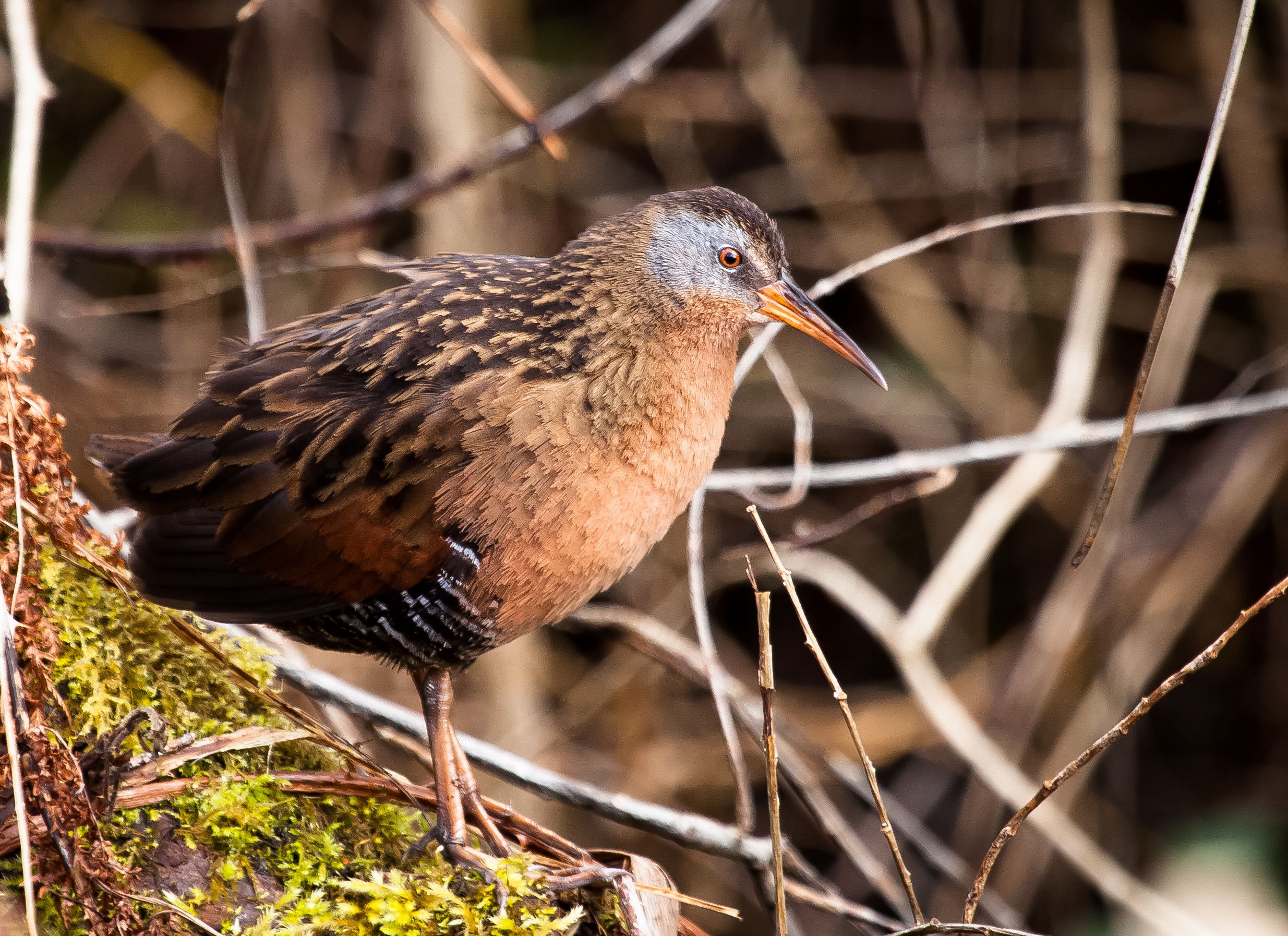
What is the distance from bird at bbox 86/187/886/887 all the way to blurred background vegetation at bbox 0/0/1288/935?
2.30 meters

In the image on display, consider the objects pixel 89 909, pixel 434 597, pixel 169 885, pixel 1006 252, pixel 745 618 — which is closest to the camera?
pixel 89 909

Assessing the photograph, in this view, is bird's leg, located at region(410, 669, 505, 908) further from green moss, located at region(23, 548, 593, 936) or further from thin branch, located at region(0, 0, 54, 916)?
thin branch, located at region(0, 0, 54, 916)

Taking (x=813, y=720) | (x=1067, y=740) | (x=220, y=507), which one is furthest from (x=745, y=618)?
(x=220, y=507)

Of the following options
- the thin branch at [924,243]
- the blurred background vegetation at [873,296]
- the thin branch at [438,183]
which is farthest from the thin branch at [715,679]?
the blurred background vegetation at [873,296]

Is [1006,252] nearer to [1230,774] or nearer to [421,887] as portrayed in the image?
[1230,774]

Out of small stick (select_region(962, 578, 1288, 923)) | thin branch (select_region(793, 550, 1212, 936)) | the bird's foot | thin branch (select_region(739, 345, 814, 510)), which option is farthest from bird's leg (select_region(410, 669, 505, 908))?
thin branch (select_region(793, 550, 1212, 936))

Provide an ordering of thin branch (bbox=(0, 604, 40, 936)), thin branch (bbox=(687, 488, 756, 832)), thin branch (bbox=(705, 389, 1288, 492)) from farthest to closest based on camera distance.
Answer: thin branch (bbox=(705, 389, 1288, 492)), thin branch (bbox=(687, 488, 756, 832)), thin branch (bbox=(0, 604, 40, 936))

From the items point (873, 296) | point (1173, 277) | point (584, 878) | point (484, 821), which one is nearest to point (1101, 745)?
point (1173, 277)

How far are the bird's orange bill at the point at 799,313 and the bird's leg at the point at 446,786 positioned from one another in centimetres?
98

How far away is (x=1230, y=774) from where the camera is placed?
469 cm

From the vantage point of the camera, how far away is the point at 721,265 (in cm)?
238

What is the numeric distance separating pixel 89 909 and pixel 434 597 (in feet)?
2.63

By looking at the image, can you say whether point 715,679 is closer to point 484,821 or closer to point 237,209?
point 484,821

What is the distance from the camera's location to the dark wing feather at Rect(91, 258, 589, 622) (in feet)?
6.75
